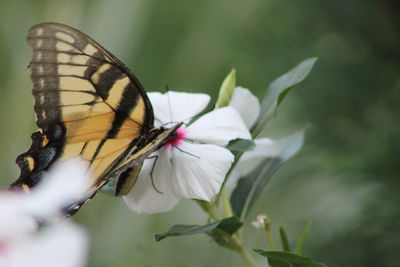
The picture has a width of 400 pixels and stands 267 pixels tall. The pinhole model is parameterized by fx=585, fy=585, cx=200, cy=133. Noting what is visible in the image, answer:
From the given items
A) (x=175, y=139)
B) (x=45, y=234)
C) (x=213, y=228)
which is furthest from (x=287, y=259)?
(x=45, y=234)

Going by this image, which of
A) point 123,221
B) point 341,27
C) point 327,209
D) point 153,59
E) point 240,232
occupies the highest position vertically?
point 341,27

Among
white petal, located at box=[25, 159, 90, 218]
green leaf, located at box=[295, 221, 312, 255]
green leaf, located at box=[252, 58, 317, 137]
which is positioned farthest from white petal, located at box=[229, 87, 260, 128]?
white petal, located at box=[25, 159, 90, 218]

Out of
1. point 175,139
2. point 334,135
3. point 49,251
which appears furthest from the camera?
point 334,135

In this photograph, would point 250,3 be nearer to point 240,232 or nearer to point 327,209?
point 327,209

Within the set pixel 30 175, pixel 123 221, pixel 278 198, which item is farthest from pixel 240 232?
pixel 123 221

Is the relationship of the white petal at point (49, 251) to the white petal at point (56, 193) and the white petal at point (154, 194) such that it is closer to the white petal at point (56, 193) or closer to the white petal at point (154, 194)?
the white petal at point (56, 193)

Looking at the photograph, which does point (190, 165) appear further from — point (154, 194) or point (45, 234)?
point (45, 234)

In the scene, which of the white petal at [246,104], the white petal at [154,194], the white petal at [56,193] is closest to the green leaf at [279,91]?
the white petal at [246,104]
